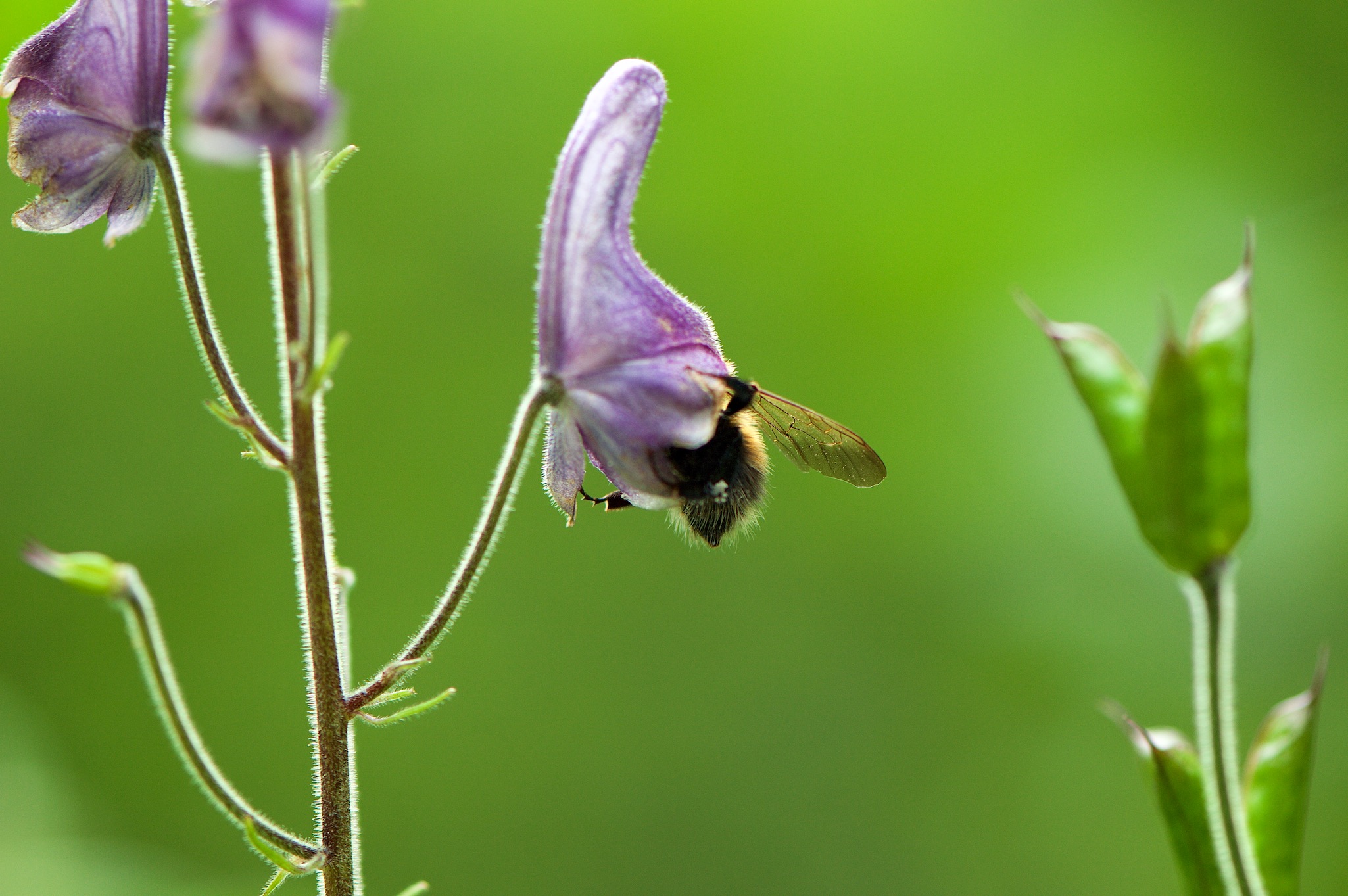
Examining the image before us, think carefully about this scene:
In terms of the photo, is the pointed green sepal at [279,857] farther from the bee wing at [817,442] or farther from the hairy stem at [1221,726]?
the hairy stem at [1221,726]

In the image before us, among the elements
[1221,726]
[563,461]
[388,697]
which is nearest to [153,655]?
[388,697]

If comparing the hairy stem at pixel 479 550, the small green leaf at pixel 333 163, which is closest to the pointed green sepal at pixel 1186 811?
the hairy stem at pixel 479 550

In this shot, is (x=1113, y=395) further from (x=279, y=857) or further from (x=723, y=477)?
(x=279, y=857)

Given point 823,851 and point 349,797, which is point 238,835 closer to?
point 823,851

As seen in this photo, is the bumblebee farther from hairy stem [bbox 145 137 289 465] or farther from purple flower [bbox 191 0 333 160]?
purple flower [bbox 191 0 333 160]

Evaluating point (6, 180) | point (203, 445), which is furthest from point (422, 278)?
point (6, 180)
